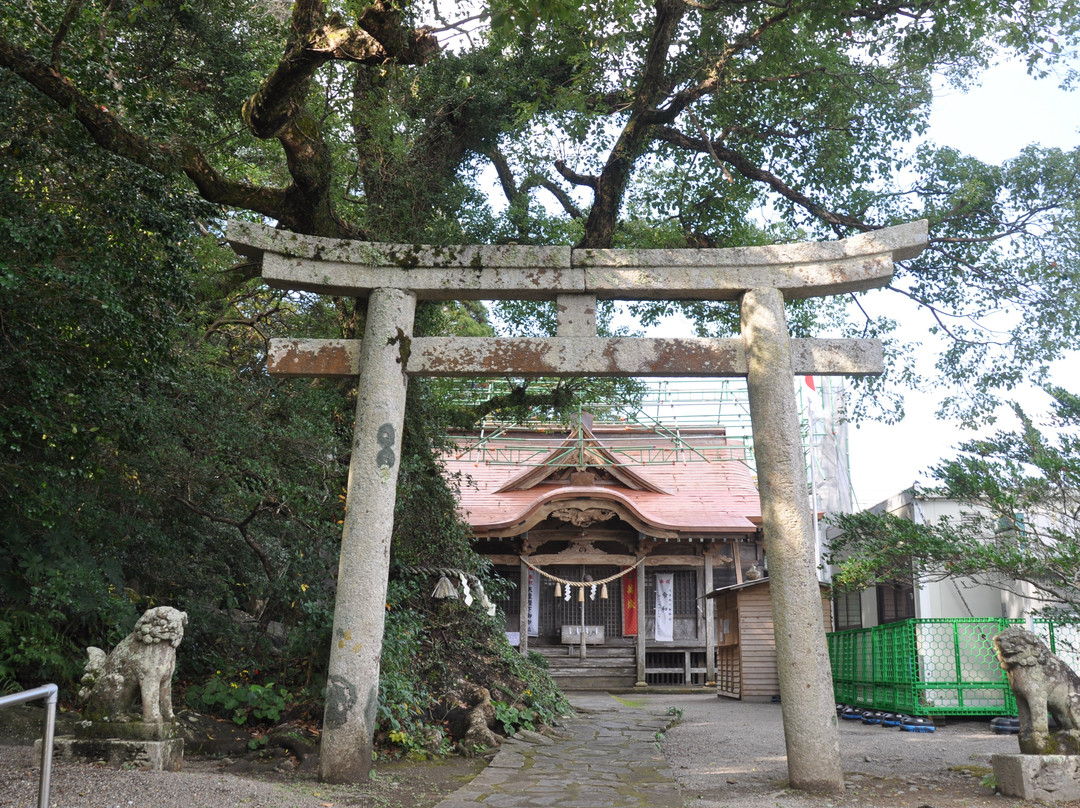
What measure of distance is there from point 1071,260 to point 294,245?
8670 mm

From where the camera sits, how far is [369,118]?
9.10 m

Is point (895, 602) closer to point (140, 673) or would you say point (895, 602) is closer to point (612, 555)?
point (612, 555)

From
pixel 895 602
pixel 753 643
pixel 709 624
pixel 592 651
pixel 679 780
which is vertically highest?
pixel 895 602

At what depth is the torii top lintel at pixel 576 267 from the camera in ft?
22.1

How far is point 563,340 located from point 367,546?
92.7 inches

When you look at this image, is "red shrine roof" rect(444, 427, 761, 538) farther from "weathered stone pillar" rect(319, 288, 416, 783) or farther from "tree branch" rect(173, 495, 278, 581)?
"weathered stone pillar" rect(319, 288, 416, 783)

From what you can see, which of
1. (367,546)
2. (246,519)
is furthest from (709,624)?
(367,546)

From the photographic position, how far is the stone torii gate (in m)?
6.40

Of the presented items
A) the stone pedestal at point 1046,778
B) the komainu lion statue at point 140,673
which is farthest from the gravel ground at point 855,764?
the komainu lion statue at point 140,673

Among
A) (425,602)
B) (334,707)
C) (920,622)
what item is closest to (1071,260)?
(920,622)

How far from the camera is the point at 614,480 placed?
759 inches

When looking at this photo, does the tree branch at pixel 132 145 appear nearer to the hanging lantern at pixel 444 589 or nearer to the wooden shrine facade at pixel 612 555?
the hanging lantern at pixel 444 589

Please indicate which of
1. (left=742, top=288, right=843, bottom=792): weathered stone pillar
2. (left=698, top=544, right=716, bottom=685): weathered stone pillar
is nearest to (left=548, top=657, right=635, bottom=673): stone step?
(left=698, top=544, right=716, bottom=685): weathered stone pillar

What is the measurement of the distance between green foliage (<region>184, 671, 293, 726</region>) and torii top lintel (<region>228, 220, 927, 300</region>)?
3.93m
